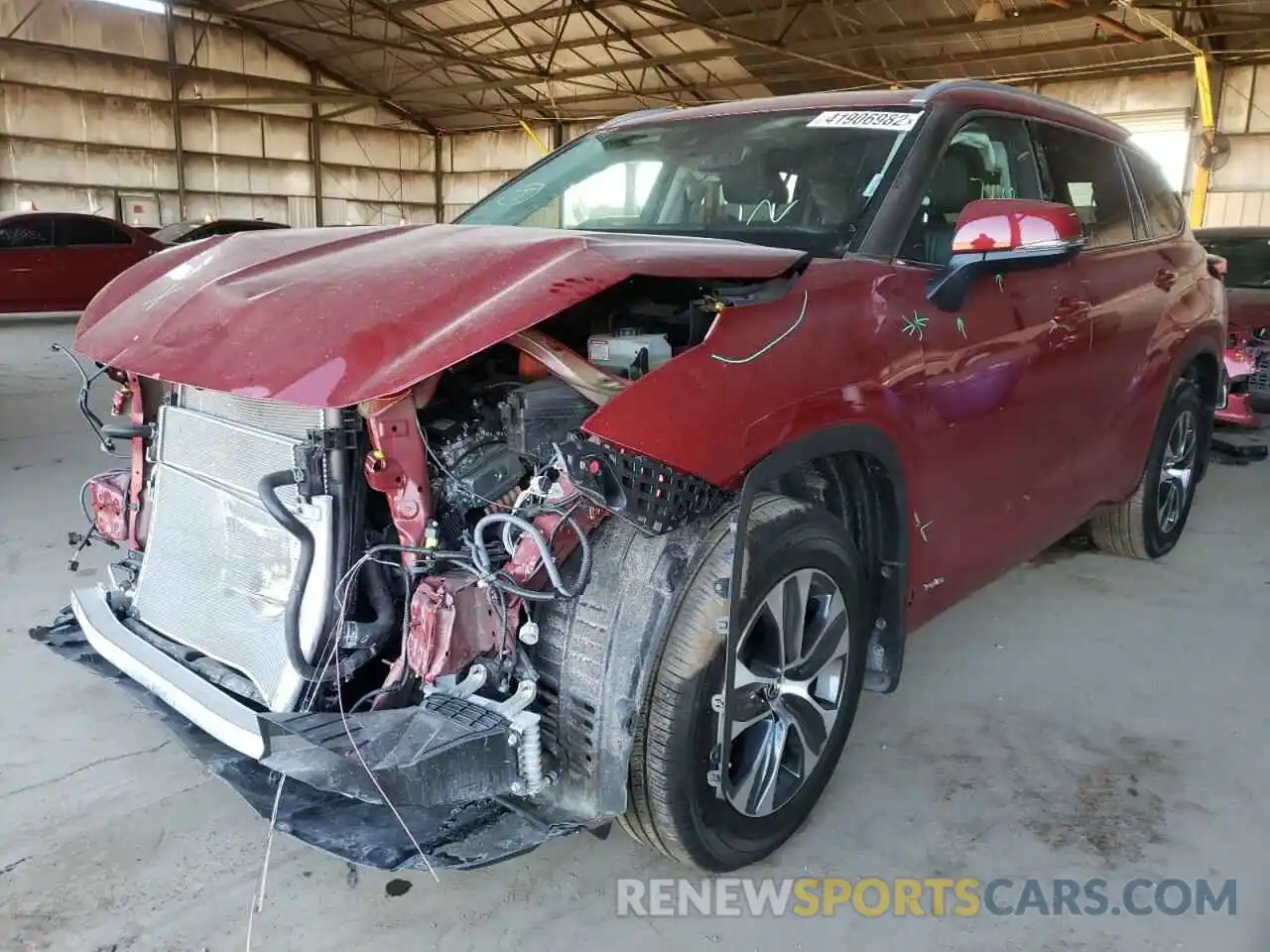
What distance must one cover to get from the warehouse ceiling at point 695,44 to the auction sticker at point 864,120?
38.9 ft

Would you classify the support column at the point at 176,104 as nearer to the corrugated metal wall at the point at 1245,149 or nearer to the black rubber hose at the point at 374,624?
the corrugated metal wall at the point at 1245,149

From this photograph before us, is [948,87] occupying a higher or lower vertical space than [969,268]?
higher

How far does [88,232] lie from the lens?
42.4ft

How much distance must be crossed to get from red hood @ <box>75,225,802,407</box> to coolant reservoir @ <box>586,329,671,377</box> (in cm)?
20

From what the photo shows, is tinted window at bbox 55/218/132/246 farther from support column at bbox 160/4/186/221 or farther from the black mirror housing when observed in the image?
the black mirror housing

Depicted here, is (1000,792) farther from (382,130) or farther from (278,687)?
(382,130)

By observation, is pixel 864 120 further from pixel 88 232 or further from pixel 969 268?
pixel 88 232

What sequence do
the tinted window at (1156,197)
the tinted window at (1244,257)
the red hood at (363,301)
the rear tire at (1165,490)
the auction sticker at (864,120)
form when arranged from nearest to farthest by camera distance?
the red hood at (363,301) → the auction sticker at (864,120) → the tinted window at (1156,197) → the rear tire at (1165,490) → the tinted window at (1244,257)

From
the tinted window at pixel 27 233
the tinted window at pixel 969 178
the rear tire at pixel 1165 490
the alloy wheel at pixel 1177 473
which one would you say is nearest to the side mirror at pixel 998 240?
the tinted window at pixel 969 178

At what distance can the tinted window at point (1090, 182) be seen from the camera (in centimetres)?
319

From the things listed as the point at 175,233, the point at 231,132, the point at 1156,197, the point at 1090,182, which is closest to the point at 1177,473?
the point at 1156,197

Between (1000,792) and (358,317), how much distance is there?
202 centimetres

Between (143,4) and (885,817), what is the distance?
22.7m

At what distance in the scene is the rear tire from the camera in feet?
13.1
